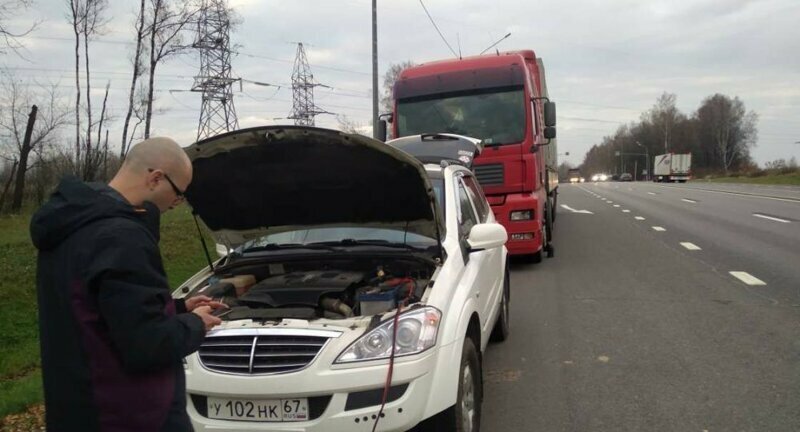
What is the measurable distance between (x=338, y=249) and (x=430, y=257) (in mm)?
733

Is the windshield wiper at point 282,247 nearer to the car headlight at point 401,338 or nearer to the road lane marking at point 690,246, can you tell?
the car headlight at point 401,338

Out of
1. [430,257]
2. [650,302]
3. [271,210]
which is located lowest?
[650,302]

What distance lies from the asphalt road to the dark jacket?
2674mm

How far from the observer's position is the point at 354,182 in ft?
13.4

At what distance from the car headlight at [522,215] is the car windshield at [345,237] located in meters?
5.06

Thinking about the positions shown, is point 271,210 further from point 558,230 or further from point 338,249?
point 558,230

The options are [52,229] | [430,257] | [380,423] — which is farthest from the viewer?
[430,257]

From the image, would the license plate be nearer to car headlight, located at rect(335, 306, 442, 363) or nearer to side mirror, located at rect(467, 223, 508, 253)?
car headlight, located at rect(335, 306, 442, 363)

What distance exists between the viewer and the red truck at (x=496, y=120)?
9.70 meters

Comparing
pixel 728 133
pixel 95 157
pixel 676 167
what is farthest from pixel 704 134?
pixel 95 157

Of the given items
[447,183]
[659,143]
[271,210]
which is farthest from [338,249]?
[659,143]

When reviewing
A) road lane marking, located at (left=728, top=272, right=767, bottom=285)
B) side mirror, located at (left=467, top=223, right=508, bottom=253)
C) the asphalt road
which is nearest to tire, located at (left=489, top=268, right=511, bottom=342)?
the asphalt road

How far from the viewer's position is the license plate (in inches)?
118

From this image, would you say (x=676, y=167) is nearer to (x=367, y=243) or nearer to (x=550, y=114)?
(x=550, y=114)
